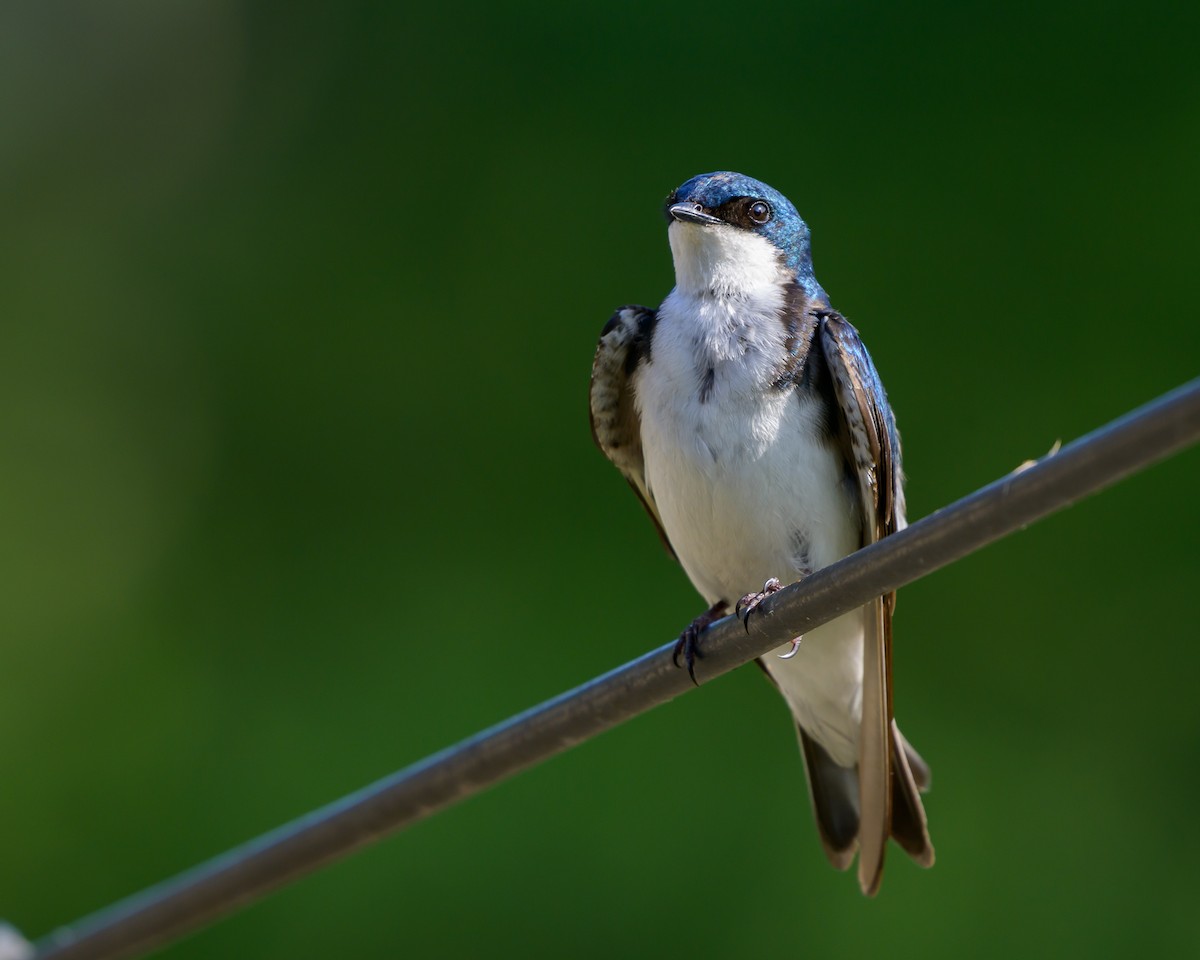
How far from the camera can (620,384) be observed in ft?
5.46

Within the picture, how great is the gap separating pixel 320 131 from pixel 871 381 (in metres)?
2.37

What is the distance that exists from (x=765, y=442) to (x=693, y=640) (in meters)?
0.28

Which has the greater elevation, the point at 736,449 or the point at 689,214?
the point at 689,214

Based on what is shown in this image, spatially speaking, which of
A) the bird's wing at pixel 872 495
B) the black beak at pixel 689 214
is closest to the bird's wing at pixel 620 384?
the black beak at pixel 689 214

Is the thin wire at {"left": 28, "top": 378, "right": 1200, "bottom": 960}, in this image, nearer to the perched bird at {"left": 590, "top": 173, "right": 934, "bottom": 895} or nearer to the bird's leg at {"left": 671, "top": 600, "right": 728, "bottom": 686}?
the bird's leg at {"left": 671, "top": 600, "right": 728, "bottom": 686}

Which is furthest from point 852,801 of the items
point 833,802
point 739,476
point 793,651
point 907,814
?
point 739,476

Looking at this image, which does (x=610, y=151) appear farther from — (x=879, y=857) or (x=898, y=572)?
(x=898, y=572)

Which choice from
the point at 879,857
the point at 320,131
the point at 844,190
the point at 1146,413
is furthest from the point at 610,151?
the point at 1146,413

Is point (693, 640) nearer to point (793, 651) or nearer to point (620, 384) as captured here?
point (793, 651)

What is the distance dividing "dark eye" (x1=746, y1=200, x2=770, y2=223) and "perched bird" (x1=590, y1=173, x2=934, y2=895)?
1 cm

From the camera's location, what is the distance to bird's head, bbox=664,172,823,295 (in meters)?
1.64

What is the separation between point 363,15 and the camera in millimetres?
3518

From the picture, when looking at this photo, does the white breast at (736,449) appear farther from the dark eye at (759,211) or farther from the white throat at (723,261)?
the dark eye at (759,211)

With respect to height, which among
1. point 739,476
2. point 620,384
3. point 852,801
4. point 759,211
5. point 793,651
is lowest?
point 852,801
